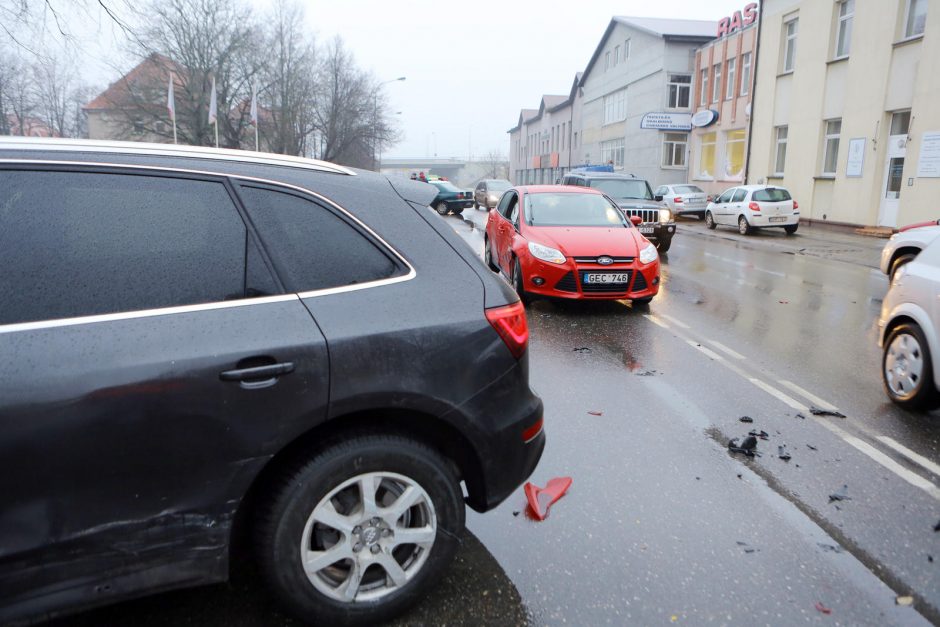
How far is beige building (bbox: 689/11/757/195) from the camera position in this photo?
32969 millimetres

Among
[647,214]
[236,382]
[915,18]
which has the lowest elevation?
[647,214]

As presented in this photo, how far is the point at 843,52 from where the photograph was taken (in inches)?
933

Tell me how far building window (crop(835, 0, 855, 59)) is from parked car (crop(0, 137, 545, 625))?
26.2 meters

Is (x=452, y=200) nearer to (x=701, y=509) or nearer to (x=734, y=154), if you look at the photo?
(x=734, y=154)

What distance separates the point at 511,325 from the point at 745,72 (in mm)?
35449

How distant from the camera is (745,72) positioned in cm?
3309

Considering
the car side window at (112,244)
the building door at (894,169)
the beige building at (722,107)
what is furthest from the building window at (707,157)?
the car side window at (112,244)

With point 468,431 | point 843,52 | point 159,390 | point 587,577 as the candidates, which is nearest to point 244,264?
point 159,390

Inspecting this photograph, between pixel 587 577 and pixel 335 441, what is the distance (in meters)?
1.31

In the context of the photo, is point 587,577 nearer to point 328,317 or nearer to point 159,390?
point 328,317

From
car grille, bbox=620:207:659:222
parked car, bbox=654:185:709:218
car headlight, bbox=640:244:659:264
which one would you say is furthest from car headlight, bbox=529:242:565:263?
parked car, bbox=654:185:709:218

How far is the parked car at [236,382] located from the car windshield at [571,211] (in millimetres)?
6808

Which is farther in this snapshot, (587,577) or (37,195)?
(587,577)

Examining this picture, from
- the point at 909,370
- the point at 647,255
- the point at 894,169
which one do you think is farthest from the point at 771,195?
the point at 909,370
